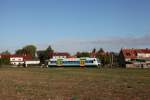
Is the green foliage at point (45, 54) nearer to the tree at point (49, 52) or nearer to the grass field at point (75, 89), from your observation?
the tree at point (49, 52)

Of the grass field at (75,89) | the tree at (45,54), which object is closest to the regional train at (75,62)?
the tree at (45,54)

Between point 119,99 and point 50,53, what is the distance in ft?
548

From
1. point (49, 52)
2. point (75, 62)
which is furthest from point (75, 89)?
point (49, 52)

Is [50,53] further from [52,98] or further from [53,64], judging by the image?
[52,98]

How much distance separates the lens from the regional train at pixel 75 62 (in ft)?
393

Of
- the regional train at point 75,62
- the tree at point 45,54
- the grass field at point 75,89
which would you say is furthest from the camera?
the tree at point 45,54

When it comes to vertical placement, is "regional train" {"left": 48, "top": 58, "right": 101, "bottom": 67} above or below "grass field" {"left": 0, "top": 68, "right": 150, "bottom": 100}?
above

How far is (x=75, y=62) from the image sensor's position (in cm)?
12494

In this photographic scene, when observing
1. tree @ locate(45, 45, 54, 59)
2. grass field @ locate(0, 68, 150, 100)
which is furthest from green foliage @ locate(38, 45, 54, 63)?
grass field @ locate(0, 68, 150, 100)

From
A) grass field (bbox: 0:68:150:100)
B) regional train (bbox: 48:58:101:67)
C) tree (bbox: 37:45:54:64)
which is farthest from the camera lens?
tree (bbox: 37:45:54:64)

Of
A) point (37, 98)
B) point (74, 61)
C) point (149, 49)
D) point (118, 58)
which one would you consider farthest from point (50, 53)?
point (37, 98)

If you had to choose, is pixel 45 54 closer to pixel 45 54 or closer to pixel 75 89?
pixel 45 54

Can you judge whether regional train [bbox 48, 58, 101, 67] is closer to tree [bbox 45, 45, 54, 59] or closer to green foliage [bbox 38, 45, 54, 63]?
green foliage [bbox 38, 45, 54, 63]

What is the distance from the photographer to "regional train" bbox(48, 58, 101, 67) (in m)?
120
